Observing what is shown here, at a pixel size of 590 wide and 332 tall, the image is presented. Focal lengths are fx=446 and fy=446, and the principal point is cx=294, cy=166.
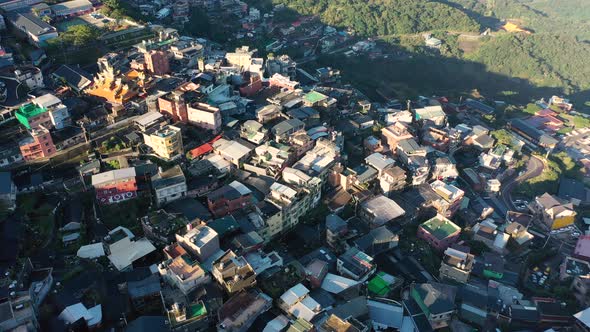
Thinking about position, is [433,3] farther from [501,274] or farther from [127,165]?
[127,165]

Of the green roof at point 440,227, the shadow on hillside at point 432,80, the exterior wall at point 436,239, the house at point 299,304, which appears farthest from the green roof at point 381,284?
the shadow on hillside at point 432,80

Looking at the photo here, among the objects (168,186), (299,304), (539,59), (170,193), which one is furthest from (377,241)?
(539,59)

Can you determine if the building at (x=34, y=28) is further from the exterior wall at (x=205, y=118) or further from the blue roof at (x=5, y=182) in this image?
the blue roof at (x=5, y=182)

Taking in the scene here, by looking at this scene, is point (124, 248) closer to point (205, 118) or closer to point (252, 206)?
point (252, 206)

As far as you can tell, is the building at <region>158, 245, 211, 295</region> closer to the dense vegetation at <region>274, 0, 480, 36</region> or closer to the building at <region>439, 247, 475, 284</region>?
the building at <region>439, 247, 475, 284</region>

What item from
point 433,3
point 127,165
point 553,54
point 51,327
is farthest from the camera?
point 433,3

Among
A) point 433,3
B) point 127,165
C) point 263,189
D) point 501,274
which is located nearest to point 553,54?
point 433,3

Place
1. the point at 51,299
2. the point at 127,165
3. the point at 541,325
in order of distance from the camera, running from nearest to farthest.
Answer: the point at 51,299 → the point at 541,325 → the point at 127,165
